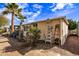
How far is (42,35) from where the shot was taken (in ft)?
7.82

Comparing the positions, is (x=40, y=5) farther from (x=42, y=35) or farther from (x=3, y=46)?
(x=3, y=46)

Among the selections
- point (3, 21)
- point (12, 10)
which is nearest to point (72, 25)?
point (12, 10)

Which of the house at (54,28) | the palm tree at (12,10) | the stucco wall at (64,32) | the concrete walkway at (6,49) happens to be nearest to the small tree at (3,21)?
the palm tree at (12,10)

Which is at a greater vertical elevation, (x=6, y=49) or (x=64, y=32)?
(x=64, y=32)

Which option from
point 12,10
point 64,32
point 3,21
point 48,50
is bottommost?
point 48,50

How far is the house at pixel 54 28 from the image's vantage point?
234cm

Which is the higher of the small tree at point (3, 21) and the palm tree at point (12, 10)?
the palm tree at point (12, 10)

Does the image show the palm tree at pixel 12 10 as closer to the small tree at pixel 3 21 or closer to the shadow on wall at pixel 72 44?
the small tree at pixel 3 21

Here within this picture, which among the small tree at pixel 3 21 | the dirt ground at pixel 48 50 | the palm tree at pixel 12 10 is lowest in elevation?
the dirt ground at pixel 48 50

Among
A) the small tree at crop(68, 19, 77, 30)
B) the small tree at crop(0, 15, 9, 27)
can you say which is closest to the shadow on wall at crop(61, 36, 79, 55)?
the small tree at crop(68, 19, 77, 30)

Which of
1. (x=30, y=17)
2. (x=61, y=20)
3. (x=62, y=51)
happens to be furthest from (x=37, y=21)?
(x=62, y=51)

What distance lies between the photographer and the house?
7.69 feet

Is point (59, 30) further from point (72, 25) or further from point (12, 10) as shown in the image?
point (12, 10)

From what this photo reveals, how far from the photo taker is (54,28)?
2367 mm
